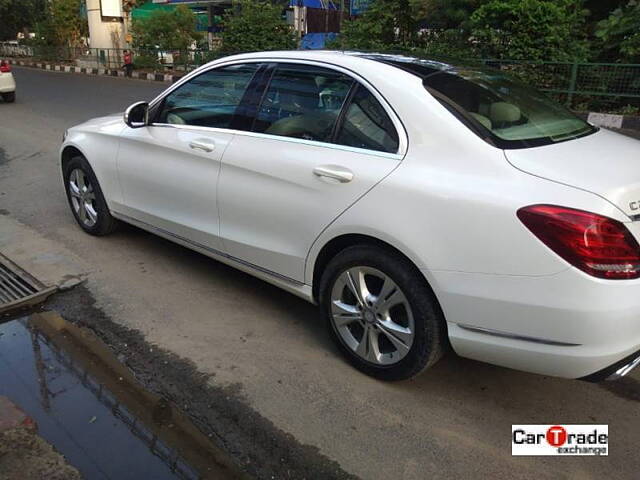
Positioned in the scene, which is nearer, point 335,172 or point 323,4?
point 335,172

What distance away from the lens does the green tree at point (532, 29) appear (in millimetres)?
10352

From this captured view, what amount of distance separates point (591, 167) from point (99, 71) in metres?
24.8

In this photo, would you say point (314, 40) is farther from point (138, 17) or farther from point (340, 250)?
point (340, 250)

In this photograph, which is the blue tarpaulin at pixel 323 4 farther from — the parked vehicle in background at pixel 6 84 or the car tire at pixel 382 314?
the car tire at pixel 382 314

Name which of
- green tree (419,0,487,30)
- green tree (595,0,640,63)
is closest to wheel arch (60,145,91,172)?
green tree (595,0,640,63)

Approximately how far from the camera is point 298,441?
8.47 feet

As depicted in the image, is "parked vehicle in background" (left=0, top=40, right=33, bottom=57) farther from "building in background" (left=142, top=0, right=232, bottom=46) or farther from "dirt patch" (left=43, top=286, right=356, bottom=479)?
"dirt patch" (left=43, top=286, right=356, bottom=479)

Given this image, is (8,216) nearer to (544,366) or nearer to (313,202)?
(313,202)

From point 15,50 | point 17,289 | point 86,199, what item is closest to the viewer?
point 17,289

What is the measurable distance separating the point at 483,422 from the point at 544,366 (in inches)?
18.6

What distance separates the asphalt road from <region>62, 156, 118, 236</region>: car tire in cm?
21

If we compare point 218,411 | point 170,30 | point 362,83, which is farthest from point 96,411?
point 170,30

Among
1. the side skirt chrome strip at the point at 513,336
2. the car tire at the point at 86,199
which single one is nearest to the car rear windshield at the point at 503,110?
the side skirt chrome strip at the point at 513,336

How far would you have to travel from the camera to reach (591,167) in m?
2.47
